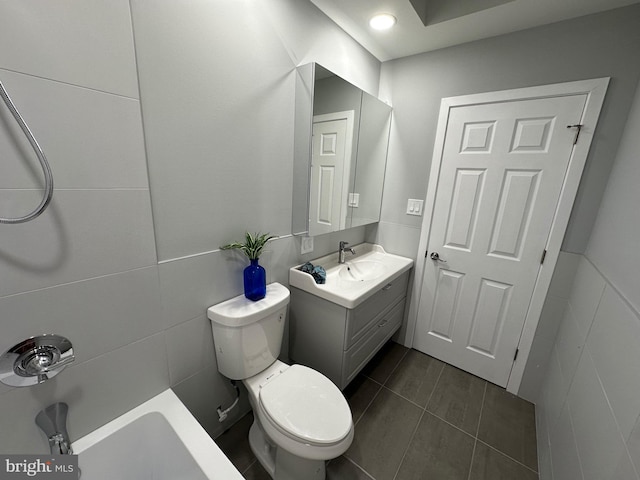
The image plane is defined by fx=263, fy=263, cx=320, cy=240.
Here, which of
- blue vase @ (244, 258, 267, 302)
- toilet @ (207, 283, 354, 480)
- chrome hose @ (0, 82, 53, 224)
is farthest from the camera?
blue vase @ (244, 258, 267, 302)

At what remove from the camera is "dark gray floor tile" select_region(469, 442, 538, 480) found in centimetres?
136

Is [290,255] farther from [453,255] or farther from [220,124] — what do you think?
[453,255]

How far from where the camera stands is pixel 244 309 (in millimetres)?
1251

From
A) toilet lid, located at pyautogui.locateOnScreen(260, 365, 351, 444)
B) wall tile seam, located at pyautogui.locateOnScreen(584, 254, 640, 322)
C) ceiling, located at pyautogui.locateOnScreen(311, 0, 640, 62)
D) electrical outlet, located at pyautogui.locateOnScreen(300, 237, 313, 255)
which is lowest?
toilet lid, located at pyautogui.locateOnScreen(260, 365, 351, 444)

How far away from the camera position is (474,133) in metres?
1.77

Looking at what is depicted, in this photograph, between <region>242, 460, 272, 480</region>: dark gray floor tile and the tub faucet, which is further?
<region>242, 460, 272, 480</region>: dark gray floor tile

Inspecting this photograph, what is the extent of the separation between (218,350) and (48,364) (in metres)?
0.61

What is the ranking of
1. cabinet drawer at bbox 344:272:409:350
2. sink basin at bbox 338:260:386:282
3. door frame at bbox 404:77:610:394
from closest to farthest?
door frame at bbox 404:77:610:394 < cabinet drawer at bbox 344:272:409:350 < sink basin at bbox 338:260:386:282

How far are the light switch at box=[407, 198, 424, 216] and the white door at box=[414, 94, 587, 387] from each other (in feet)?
0.42

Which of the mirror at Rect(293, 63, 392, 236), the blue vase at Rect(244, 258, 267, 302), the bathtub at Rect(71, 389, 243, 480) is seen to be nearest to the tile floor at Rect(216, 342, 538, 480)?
the bathtub at Rect(71, 389, 243, 480)

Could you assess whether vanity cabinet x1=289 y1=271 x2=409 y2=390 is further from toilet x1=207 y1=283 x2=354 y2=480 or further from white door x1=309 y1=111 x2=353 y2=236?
white door x1=309 y1=111 x2=353 y2=236

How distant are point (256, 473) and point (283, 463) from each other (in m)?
0.22

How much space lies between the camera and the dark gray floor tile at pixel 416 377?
185 centimetres

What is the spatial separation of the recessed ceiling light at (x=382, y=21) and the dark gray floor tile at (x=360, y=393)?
7.67 ft
